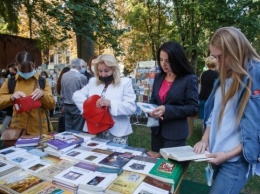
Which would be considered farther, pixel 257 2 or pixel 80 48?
pixel 257 2

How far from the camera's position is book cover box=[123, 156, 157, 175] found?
136 cm

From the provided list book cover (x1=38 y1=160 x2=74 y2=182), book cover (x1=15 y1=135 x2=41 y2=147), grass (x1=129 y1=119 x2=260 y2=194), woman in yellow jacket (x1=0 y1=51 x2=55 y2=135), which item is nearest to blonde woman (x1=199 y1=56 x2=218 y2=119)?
grass (x1=129 y1=119 x2=260 y2=194)

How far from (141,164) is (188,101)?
0.69m

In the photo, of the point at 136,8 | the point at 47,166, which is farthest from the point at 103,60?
the point at 136,8

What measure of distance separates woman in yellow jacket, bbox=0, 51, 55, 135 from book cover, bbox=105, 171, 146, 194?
3.82ft

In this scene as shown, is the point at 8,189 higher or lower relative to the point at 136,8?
lower

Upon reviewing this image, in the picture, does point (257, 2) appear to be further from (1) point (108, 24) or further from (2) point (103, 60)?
(2) point (103, 60)

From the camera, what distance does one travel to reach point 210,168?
1.39 m

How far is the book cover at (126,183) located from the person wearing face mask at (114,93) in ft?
2.44

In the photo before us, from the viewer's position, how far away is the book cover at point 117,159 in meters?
1.43

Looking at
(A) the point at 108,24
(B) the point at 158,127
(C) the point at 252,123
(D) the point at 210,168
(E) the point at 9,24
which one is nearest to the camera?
(C) the point at 252,123

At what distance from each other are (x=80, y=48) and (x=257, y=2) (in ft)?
25.9

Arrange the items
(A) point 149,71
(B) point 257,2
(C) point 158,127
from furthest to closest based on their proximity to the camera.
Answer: (B) point 257,2 < (A) point 149,71 < (C) point 158,127

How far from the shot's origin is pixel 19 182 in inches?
48.9
